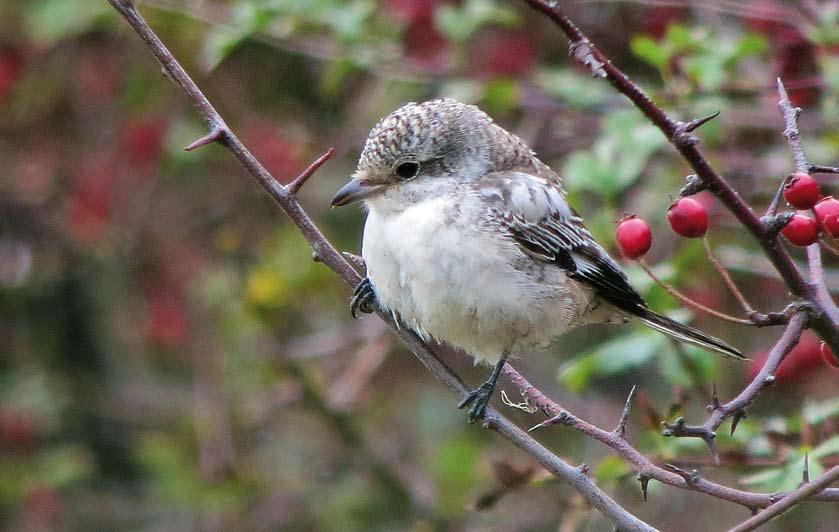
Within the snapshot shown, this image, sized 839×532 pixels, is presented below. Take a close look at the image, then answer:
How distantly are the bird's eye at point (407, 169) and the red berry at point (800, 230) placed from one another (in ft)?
5.33

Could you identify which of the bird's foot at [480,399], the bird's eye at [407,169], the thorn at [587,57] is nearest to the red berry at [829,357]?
the thorn at [587,57]

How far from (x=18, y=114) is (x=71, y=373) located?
156 cm

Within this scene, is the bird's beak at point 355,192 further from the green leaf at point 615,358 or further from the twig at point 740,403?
the twig at point 740,403

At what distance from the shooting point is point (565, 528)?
10.9 ft

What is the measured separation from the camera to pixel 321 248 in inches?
111

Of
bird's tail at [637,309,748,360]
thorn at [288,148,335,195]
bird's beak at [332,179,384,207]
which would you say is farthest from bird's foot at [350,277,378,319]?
bird's tail at [637,309,748,360]

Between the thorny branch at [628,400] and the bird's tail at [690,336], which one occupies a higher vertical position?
the thorny branch at [628,400]

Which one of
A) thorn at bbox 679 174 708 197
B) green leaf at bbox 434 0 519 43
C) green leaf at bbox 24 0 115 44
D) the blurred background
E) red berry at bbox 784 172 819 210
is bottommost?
the blurred background

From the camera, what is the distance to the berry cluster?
235 centimetres

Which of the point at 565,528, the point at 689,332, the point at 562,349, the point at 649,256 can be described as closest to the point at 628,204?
the point at 649,256

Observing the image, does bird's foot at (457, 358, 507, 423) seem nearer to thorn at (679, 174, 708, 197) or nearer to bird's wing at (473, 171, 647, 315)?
bird's wing at (473, 171, 647, 315)

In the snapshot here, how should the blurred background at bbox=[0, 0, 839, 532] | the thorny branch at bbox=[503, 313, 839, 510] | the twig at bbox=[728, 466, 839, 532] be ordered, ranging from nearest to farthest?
the twig at bbox=[728, 466, 839, 532] → the thorny branch at bbox=[503, 313, 839, 510] → the blurred background at bbox=[0, 0, 839, 532]

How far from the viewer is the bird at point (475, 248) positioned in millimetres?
3438

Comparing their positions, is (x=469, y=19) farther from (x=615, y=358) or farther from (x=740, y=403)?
(x=740, y=403)
